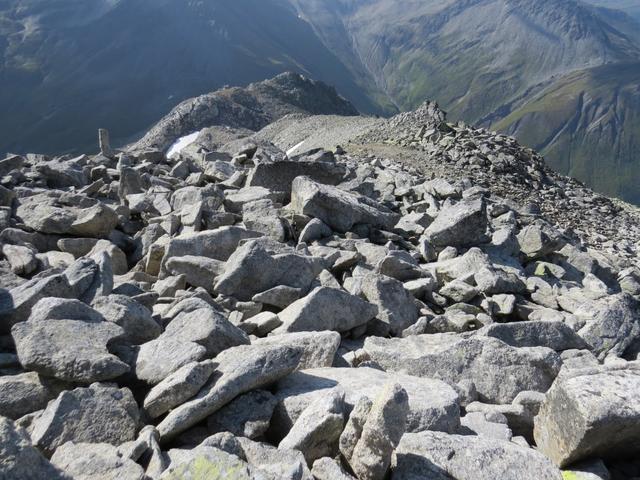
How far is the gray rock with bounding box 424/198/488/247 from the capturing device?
1410cm

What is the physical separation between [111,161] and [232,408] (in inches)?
786

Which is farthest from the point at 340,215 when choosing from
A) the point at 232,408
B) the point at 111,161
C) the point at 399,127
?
the point at 399,127

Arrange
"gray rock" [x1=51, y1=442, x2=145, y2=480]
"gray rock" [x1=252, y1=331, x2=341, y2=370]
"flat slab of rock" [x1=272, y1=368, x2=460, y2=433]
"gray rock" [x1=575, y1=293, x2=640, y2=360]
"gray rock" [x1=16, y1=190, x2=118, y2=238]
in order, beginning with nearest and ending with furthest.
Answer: "gray rock" [x1=51, y1=442, x2=145, y2=480] < "flat slab of rock" [x1=272, y1=368, x2=460, y2=433] < "gray rock" [x1=252, y1=331, x2=341, y2=370] < "gray rock" [x1=575, y1=293, x2=640, y2=360] < "gray rock" [x1=16, y1=190, x2=118, y2=238]

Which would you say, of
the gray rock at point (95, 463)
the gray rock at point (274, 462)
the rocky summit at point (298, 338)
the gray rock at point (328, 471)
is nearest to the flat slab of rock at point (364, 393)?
the rocky summit at point (298, 338)

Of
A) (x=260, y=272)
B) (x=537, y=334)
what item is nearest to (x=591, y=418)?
(x=537, y=334)

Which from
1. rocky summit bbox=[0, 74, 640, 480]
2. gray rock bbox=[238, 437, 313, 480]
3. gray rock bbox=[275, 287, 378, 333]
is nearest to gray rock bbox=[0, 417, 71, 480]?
rocky summit bbox=[0, 74, 640, 480]

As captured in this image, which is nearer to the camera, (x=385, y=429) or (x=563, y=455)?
(x=385, y=429)

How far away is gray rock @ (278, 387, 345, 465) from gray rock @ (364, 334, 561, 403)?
8.95 ft

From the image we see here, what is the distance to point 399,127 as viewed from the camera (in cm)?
4369

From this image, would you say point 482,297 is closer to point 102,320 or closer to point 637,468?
point 637,468

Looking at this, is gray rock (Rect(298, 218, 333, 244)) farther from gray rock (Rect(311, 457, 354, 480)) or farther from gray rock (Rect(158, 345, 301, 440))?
gray rock (Rect(311, 457, 354, 480))

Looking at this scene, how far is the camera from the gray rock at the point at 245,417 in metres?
5.61

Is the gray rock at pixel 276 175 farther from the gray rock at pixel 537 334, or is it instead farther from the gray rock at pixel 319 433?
the gray rock at pixel 319 433

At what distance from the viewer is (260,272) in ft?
33.5
